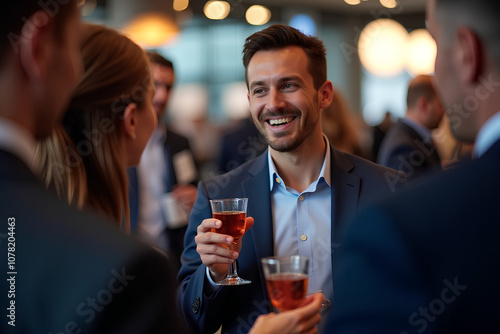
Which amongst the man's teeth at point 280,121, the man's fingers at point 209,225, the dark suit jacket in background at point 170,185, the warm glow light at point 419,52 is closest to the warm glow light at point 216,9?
the warm glow light at point 419,52

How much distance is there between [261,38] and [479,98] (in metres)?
1.59

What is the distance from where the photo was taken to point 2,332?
0.86m

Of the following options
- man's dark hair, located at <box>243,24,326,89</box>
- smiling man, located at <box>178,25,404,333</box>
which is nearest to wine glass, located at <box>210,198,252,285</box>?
smiling man, located at <box>178,25,404,333</box>

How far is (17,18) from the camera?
0.91 metres

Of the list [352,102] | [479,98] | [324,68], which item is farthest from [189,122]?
[479,98]

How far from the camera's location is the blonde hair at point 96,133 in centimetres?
166

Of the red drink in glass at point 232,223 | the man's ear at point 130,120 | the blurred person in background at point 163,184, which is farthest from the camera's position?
the blurred person in background at point 163,184

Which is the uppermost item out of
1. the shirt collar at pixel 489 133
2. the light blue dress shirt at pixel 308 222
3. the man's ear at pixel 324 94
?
the shirt collar at pixel 489 133

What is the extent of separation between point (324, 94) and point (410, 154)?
1.80 m

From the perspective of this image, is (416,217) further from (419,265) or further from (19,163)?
(19,163)

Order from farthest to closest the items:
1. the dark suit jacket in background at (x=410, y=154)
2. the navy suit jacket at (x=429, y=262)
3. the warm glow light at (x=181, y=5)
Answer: the warm glow light at (x=181, y=5)
the dark suit jacket in background at (x=410, y=154)
the navy suit jacket at (x=429, y=262)

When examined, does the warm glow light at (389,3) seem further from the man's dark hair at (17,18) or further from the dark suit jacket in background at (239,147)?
the man's dark hair at (17,18)

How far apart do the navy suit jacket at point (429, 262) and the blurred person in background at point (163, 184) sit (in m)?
2.57

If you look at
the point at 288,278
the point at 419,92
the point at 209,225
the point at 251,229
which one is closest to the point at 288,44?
the point at 251,229
